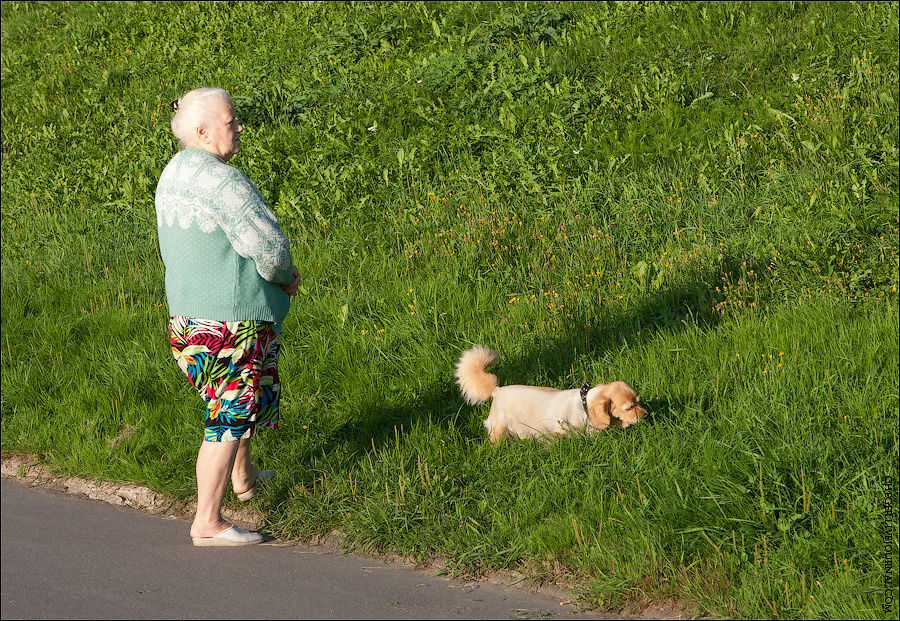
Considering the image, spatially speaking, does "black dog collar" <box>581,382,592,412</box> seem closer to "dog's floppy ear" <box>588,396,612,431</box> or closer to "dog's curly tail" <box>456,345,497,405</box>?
"dog's floppy ear" <box>588,396,612,431</box>

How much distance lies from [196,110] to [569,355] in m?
2.67

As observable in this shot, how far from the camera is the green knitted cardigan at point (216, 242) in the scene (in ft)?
13.5

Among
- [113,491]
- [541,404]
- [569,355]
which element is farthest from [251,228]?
[569,355]

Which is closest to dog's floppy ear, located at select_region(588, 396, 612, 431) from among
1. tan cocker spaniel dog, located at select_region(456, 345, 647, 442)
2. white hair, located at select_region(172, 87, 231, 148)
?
tan cocker spaniel dog, located at select_region(456, 345, 647, 442)

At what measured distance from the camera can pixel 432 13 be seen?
10859 millimetres

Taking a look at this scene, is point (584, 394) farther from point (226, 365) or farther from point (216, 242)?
point (216, 242)

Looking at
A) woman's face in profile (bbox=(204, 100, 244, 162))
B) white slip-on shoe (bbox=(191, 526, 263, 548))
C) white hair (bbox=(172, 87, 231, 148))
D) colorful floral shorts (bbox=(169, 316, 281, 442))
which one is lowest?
white slip-on shoe (bbox=(191, 526, 263, 548))

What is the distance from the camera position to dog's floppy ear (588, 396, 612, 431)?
4562mm

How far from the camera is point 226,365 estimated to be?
14.2 feet

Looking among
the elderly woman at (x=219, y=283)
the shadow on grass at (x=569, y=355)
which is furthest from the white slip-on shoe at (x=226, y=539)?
the shadow on grass at (x=569, y=355)

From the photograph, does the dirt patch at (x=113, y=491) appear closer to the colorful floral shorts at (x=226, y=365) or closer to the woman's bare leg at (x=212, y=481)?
the woman's bare leg at (x=212, y=481)

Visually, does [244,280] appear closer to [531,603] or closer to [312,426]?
[312,426]

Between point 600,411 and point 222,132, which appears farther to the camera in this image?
point 600,411

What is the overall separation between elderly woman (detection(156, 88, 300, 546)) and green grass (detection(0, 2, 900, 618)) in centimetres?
54
